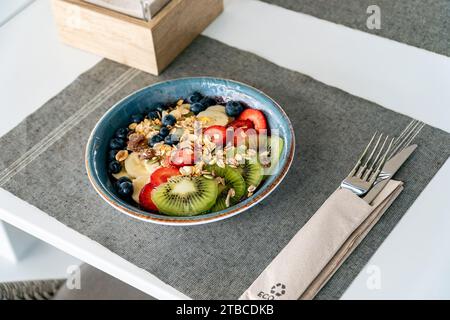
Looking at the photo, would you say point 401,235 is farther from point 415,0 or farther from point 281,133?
point 415,0

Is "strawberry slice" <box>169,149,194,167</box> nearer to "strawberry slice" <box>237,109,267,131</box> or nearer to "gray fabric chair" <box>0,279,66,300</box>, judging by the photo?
"strawberry slice" <box>237,109,267,131</box>

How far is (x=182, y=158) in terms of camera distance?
0.91 metres

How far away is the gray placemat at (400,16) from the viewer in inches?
45.5

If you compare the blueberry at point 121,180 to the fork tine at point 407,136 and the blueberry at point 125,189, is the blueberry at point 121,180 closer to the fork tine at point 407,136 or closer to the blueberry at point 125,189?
the blueberry at point 125,189

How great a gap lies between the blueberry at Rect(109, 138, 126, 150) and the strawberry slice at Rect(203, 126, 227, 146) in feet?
0.40

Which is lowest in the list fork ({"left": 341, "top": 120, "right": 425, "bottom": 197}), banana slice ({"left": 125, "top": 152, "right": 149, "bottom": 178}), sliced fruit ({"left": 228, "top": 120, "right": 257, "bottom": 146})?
fork ({"left": 341, "top": 120, "right": 425, "bottom": 197})

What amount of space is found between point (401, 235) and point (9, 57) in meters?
0.74

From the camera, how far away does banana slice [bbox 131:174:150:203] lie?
889 millimetres

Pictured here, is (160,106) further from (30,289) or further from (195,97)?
(30,289)

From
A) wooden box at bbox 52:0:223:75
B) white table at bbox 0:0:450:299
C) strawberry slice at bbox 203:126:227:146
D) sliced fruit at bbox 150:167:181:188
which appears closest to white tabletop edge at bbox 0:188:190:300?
white table at bbox 0:0:450:299

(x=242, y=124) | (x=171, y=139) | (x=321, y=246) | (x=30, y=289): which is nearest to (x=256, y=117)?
(x=242, y=124)

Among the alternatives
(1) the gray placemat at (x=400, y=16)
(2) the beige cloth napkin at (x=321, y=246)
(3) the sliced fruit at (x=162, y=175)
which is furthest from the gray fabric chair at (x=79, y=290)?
(1) the gray placemat at (x=400, y=16)

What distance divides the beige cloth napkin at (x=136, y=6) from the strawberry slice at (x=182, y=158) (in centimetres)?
26
